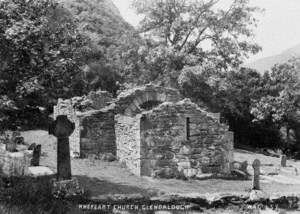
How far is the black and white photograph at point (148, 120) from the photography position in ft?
27.6

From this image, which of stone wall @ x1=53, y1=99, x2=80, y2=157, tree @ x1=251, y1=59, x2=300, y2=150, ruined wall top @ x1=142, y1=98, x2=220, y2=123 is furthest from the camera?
tree @ x1=251, y1=59, x2=300, y2=150

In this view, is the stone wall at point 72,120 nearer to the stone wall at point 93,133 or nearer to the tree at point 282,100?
the stone wall at point 93,133

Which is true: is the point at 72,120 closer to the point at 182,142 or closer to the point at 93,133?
the point at 93,133

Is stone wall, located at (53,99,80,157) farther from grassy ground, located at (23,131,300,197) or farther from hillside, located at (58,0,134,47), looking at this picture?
hillside, located at (58,0,134,47)

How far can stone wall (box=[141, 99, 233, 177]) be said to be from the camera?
1384 centimetres

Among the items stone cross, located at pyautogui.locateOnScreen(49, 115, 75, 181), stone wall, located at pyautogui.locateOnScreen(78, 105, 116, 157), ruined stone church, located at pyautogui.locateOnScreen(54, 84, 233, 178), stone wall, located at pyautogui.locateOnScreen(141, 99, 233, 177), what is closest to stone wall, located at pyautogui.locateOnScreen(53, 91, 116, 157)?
stone wall, located at pyautogui.locateOnScreen(78, 105, 116, 157)

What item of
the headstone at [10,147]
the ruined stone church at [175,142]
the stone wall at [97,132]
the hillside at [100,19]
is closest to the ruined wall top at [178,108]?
the ruined stone church at [175,142]

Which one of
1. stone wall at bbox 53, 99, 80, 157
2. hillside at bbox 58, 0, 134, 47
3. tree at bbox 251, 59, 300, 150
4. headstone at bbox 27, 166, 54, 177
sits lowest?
headstone at bbox 27, 166, 54, 177

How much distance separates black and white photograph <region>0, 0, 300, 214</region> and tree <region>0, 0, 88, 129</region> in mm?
25

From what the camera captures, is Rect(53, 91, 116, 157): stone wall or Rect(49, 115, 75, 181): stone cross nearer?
Rect(49, 115, 75, 181): stone cross

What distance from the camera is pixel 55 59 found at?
9.91 metres

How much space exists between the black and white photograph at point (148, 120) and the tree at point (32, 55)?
0.03 metres

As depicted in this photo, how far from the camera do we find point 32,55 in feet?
31.5

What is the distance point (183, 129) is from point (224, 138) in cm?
157
